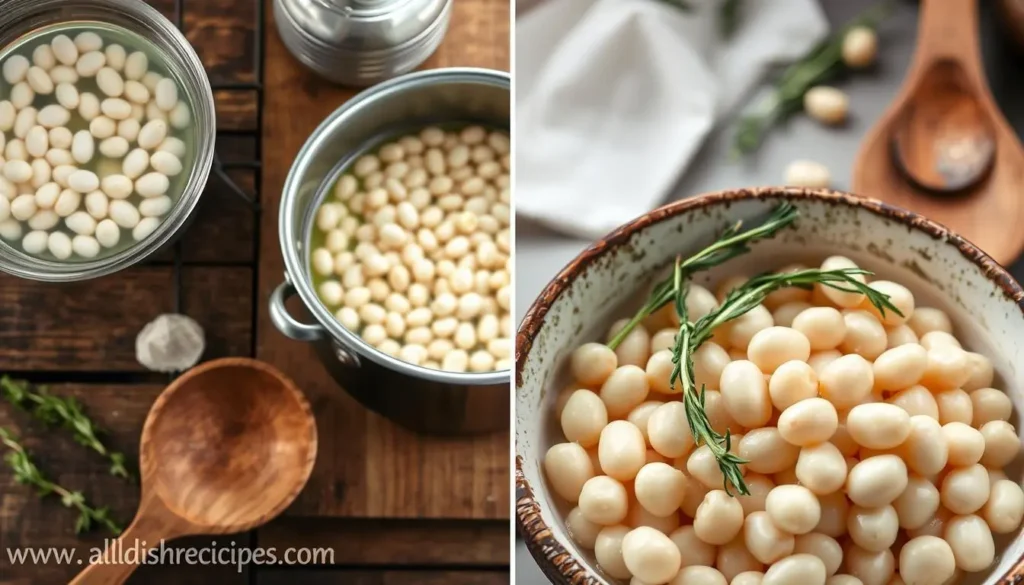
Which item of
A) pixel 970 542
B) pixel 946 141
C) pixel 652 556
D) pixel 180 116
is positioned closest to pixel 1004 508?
pixel 970 542

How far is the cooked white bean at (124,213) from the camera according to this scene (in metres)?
0.36

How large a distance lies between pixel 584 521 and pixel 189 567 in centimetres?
17

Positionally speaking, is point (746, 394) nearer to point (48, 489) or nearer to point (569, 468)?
point (569, 468)

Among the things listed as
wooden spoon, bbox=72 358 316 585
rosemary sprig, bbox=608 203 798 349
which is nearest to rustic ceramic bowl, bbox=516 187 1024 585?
rosemary sprig, bbox=608 203 798 349

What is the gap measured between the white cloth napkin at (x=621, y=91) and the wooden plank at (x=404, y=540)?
16 cm

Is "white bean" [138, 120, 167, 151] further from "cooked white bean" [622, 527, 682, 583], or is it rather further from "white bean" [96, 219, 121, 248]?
"cooked white bean" [622, 527, 682, 583]

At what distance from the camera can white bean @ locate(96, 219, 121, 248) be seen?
36 cm

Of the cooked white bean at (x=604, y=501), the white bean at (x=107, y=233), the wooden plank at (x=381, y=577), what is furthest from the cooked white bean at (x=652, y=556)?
the white bean at (x=107, y=233)

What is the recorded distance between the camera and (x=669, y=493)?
301mm

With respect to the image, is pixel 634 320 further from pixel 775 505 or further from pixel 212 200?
pixel 212 200

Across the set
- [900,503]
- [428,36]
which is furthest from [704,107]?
[900,503]

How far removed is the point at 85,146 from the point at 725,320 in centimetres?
25

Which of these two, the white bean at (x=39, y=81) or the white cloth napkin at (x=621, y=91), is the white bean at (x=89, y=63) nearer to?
the white bean at (x=39, y=81)

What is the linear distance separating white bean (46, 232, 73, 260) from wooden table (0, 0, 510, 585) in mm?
48
